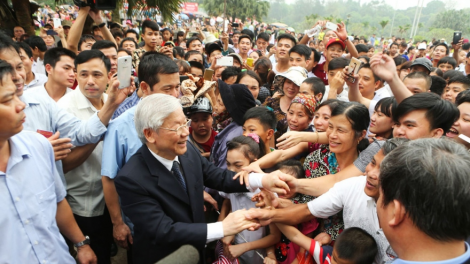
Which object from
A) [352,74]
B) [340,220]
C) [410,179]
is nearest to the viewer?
[410,179]

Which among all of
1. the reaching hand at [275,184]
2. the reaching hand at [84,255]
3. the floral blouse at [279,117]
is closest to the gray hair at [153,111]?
the reaching hand at [275,184]

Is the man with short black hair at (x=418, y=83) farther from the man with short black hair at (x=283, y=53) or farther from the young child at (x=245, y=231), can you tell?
the man with short black hair at (x=283, y=53)

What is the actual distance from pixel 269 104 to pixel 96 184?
254 centimetres

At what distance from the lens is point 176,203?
1.87 meters

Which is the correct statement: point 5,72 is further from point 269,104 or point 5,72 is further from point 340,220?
point 269,104

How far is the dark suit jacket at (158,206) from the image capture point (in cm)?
171

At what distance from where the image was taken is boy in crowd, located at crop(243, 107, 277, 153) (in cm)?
293

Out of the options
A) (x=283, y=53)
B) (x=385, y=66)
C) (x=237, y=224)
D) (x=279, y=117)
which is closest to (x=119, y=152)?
(x=237, y=224)

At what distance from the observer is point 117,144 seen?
2.24 m

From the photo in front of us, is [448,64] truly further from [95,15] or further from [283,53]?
[95,15]

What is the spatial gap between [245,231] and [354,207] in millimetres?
937

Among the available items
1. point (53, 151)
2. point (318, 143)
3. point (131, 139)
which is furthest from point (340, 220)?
point (53, 151)

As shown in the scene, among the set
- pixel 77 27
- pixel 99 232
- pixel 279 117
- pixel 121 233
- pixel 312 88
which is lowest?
pixel 99 232

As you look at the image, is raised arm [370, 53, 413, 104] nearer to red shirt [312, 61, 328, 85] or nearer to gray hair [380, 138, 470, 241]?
gray hair [380, 138, 470, 241]
